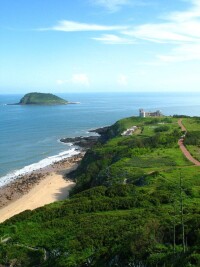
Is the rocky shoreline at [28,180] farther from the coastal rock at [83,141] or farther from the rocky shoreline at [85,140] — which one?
→ the coastal rock at [83,141]

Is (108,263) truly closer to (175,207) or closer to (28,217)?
(175,207)

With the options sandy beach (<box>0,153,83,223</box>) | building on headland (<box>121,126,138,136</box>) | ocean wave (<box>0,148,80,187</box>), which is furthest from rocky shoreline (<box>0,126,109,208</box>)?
building on headland (<box>121,126,138,136</box>)

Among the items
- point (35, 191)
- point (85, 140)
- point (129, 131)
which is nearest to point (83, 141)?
point (85, 140)

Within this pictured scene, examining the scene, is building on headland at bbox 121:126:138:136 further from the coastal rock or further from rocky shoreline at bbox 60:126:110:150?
the coastal rock

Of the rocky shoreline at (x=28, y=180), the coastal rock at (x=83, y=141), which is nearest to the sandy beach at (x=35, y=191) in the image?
the rocky shoreline at (x=28, y=180)

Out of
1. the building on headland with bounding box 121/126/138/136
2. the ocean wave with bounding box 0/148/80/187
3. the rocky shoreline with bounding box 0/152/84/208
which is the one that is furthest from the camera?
the building on headland with bounding box 121/126/138/136

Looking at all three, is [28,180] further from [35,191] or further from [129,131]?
[129,131]

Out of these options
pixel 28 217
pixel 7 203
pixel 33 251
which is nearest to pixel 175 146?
pixel 7 203
